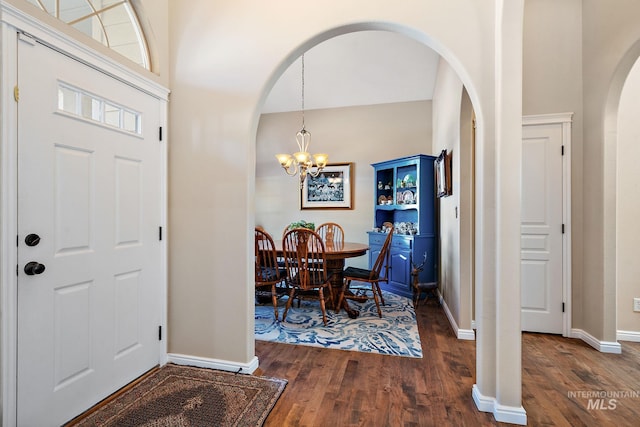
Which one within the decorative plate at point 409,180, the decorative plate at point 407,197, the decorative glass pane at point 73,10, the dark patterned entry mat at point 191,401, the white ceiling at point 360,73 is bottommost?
the dark patterned entry mat at point 191,401

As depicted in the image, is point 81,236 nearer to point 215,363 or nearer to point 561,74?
point 215,363

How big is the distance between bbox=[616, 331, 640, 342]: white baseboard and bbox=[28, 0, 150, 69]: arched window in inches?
183

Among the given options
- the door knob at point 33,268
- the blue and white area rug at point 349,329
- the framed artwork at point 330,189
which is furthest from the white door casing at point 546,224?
the door knob at point 33,268

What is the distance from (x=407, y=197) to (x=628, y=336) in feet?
9.13

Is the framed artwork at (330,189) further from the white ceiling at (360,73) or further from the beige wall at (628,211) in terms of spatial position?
the beige wall at (628,211)

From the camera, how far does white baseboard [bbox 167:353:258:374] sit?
2139 mm

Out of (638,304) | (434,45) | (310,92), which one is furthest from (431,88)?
(638,304)

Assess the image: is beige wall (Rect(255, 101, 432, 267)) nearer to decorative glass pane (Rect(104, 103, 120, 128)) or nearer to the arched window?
the arched window

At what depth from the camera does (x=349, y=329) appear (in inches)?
119

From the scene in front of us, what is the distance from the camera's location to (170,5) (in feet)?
7.50

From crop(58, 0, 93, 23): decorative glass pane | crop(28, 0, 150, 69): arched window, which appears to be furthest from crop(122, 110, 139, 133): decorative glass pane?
crop(58, 0, 93, 23): decorative glass pane

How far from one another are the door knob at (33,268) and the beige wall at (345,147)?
422 cm

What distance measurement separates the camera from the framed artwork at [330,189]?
17.6 ft

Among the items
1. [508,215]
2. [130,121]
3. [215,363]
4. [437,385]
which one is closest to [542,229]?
[508,215]
